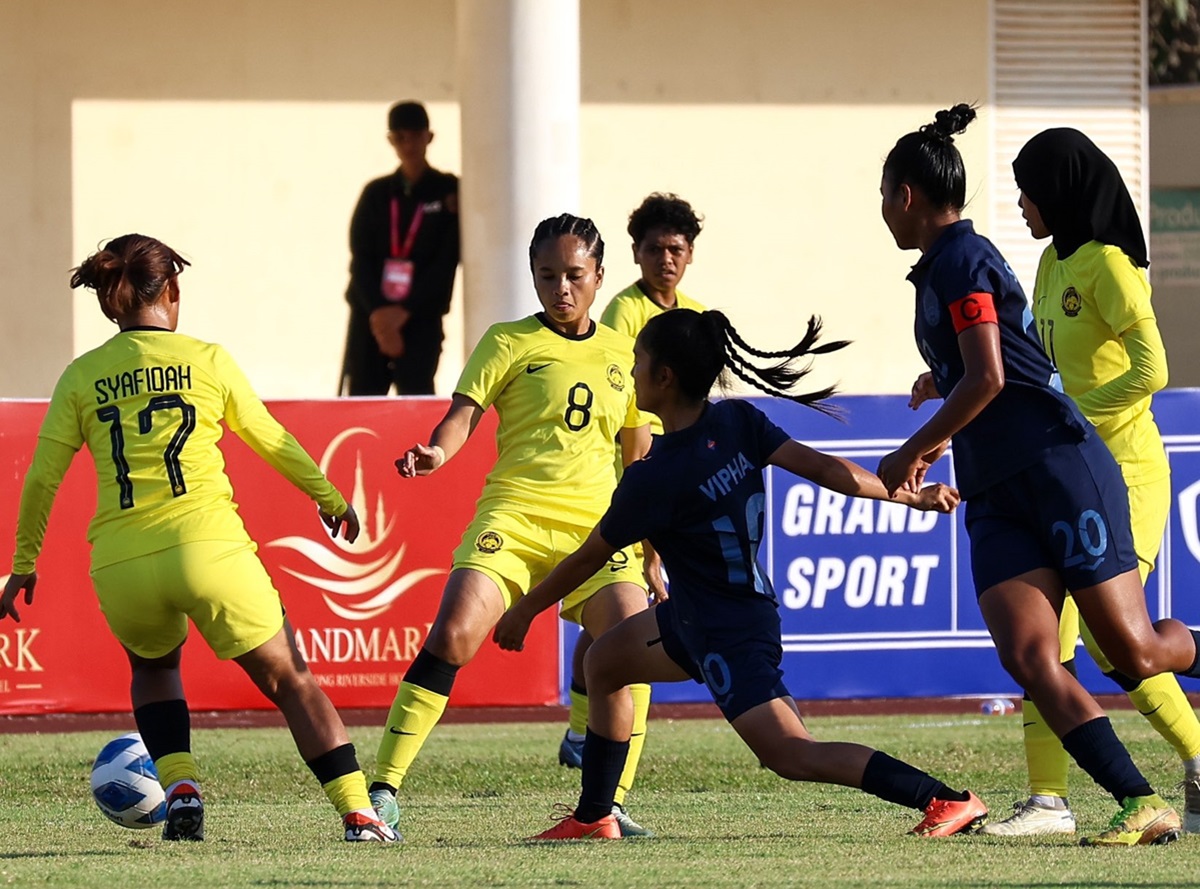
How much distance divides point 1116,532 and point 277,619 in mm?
2459

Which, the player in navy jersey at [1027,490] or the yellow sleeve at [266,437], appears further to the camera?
the yellow sleeve at [266,437]

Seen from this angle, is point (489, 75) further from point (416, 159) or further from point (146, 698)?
point (146, 698)

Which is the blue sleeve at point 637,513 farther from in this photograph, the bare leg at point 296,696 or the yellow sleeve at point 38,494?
the yellow sleeve at point 38,494

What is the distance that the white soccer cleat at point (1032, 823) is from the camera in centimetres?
660

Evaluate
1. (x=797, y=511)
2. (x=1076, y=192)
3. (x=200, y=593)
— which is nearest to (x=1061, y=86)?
(x=797, y=511)

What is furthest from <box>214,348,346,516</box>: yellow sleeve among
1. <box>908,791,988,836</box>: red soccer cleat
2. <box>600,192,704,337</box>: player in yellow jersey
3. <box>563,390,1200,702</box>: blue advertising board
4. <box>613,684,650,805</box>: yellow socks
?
<box>563,390,1200,702</box>: blue advertising board

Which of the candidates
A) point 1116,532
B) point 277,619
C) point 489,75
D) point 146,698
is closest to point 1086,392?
point 1116,532

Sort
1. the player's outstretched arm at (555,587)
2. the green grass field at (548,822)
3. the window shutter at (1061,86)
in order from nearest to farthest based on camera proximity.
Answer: the green grass field at (548,822), the player's outstretched arm at (555,587), the window shutter at (1061,86)

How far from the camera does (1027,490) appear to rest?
6.22 meters

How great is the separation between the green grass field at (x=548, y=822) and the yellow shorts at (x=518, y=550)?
810 millimetres

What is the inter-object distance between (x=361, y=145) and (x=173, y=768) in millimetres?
9997

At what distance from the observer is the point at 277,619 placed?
21.8ft

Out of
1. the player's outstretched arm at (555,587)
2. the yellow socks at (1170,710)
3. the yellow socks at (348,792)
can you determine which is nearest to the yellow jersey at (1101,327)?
the yellow socks at (1170,710)

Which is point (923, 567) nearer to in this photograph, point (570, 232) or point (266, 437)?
point (570, 232)
